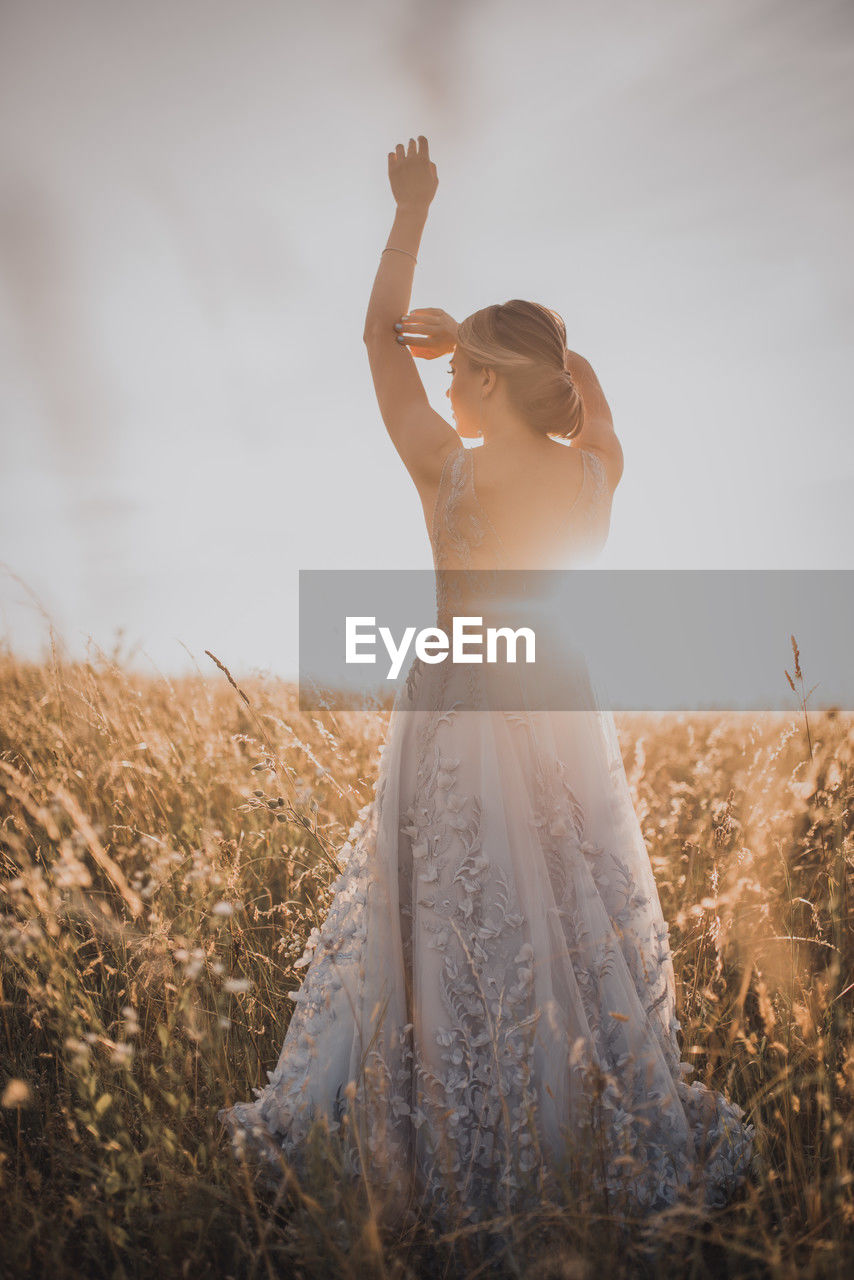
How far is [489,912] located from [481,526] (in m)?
1.10

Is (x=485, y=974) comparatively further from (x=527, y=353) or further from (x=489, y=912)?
(x=527, y=353)

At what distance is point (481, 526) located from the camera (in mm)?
2127

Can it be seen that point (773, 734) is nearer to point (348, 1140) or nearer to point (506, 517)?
point (506, 517)

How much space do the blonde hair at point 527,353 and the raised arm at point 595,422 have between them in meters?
0.29

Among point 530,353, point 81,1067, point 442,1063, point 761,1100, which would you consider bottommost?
point 761,1100

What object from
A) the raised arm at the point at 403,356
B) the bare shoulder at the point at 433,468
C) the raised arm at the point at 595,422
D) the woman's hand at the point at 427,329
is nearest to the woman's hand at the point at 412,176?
the raised arm at the point at 403,356

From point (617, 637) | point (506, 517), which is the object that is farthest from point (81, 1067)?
point (617, 637)

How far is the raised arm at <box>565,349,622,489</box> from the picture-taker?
8.06 feet

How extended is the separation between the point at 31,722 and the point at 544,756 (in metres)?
2.76

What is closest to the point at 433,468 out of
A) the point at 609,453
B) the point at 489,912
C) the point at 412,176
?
the point at 609,453

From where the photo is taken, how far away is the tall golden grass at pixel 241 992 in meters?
1.51

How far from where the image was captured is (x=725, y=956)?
8.57 feet

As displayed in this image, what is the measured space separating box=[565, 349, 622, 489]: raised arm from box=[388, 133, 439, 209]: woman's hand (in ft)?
2.40

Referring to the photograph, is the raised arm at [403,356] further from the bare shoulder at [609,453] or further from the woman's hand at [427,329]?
the bare shoulder at [609,453]
